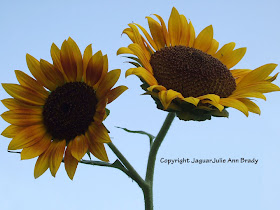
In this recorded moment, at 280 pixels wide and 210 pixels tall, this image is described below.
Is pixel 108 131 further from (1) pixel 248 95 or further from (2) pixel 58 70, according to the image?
(1) pixel 248 95

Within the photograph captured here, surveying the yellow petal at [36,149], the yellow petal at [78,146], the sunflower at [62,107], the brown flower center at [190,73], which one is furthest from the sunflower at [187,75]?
the yellow petal at [36,149]

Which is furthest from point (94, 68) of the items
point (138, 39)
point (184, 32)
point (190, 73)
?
point (184, 32)

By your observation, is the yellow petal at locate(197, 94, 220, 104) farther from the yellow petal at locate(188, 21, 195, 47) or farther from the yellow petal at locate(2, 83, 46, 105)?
the yellow petal at locate(2, 83, 46, 105)

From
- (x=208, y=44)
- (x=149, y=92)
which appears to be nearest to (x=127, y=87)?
(x=149, y=92)

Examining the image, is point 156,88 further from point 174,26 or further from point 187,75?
point 174,26

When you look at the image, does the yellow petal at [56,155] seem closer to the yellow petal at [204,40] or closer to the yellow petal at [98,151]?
the yellow petal at [98,151]

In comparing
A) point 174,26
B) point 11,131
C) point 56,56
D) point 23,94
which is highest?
point 174,26
